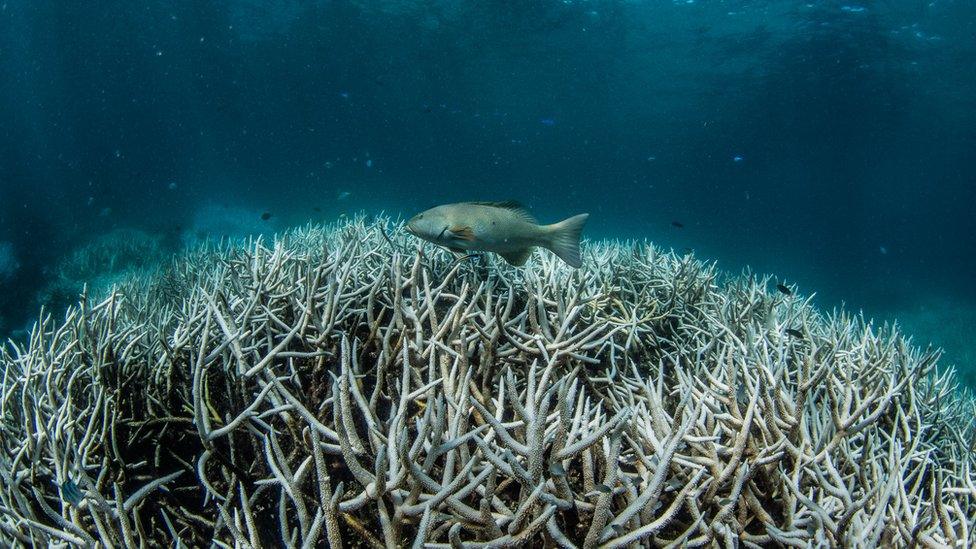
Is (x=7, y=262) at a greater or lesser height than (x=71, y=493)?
greater

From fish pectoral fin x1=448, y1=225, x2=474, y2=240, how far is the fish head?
2 cm

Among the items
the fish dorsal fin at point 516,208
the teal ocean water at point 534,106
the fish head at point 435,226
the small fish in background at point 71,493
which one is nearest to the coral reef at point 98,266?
the teal ocean water at point 534,106

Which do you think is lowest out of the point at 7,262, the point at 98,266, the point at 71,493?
the point at 71,493

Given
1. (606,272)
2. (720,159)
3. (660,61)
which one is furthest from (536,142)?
(606,272)

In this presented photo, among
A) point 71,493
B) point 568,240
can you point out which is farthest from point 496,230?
point 71,493

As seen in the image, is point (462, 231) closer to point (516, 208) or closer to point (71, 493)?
point (516, 208)

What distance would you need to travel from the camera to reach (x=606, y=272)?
458 centimetres

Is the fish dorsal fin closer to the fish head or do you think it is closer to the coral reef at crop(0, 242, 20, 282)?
the fish head

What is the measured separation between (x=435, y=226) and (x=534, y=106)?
58.9 m

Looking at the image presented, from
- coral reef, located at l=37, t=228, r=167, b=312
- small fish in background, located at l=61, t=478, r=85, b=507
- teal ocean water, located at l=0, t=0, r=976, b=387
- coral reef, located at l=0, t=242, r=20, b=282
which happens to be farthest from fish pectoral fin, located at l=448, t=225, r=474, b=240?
coral reef, located at l=0, t=242, r=20, b=282

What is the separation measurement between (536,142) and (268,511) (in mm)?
97669

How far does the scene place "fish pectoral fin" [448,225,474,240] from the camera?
3098 mm

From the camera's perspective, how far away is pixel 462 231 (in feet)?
10.2

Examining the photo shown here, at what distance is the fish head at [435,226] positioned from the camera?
10.3 feet
